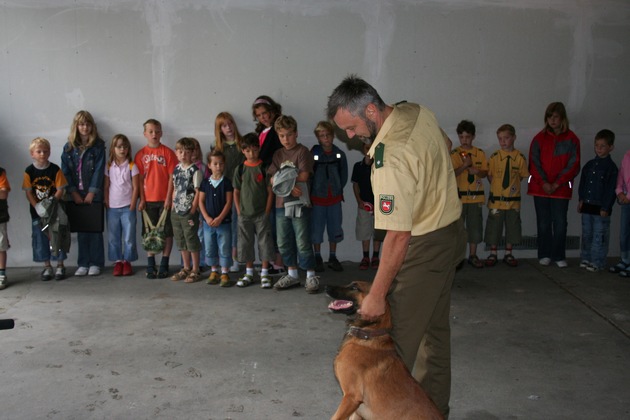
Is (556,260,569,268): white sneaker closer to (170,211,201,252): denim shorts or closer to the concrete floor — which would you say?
Answer: the concrete floor

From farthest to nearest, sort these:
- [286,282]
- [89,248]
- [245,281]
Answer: [89,248], [245,281], [286,282]

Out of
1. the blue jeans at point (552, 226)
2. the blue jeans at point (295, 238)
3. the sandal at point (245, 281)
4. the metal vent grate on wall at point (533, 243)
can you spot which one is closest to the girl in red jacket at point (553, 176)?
the blue jeans at point (552, 226)

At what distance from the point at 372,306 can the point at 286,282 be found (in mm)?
3675

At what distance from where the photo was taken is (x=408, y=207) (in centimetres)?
277

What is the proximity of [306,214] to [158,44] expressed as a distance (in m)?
2.66

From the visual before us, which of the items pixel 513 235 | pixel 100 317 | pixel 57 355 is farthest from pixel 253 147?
pixel 513 235

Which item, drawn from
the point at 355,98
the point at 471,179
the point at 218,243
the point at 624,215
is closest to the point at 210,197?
the point at 218,243

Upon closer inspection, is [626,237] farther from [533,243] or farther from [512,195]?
[512,195]

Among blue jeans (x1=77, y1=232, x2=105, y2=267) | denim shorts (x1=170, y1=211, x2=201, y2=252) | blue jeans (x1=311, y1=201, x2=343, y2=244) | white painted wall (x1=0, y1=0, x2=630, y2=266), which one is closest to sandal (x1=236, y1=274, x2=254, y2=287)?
denim shorts (x1=170, y1=211, x2=201, y2=252)

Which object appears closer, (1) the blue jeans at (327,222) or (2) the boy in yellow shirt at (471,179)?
(1) the blue jeans at (327,222)

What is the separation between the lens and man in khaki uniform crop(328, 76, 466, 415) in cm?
279

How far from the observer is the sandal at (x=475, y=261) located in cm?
728

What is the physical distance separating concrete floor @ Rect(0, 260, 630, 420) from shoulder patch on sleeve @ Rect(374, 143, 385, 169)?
1.79 metres

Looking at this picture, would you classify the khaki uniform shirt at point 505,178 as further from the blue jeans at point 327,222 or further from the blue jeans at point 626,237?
the blue jeans at point 327,222
